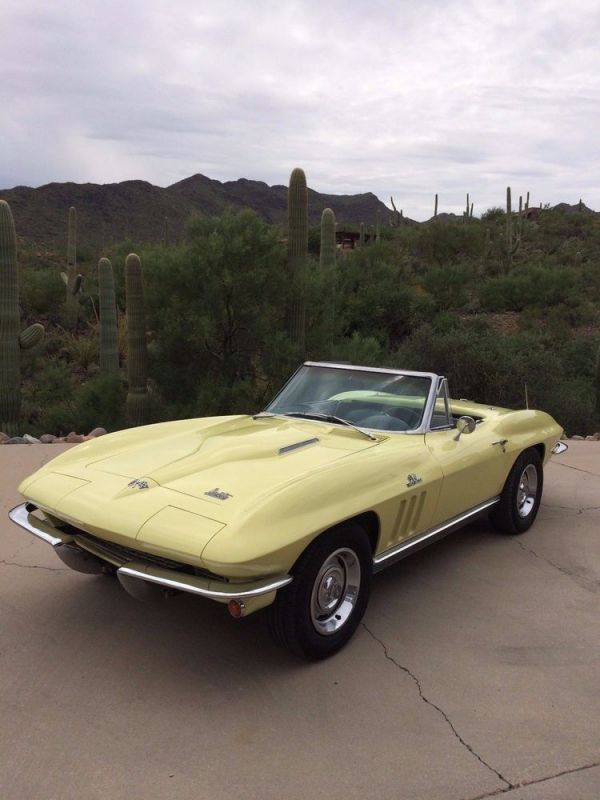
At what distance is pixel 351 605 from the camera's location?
347 cm

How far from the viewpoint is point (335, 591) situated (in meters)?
3.44

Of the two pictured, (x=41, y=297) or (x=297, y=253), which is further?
(x=41, y=297)

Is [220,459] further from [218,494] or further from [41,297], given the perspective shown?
[41,297]

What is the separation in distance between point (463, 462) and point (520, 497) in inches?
49.4

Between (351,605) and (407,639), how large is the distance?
41cm

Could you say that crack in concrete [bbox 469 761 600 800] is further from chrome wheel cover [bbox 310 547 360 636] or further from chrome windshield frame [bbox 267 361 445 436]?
chrome windshield frame [bbox 267 361 445 436]

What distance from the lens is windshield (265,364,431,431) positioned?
4434mm

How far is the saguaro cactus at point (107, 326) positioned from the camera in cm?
1455

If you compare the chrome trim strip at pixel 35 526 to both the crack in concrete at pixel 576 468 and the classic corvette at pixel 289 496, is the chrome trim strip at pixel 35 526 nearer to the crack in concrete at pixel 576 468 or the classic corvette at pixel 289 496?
the classic corvette at pixel 289 496

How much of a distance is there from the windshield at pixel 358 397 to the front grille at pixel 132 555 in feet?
5.52

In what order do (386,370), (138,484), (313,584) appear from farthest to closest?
(386,370) < (138,484) < (313,584)

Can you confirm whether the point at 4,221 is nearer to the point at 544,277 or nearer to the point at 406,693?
the point at 406,693

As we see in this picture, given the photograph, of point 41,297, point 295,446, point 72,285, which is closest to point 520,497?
point 295,446

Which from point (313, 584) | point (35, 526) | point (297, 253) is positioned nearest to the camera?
point (313, 584)
